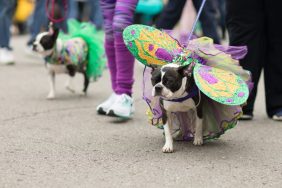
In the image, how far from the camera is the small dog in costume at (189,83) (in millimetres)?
3848

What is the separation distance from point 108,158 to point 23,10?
1222 centimetres

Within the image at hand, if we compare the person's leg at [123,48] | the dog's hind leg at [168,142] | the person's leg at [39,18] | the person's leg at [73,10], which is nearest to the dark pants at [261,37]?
the person's leg at [123,48]

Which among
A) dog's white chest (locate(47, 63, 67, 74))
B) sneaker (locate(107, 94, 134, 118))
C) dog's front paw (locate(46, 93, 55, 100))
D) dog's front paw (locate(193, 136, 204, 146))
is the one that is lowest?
dog's front paw (locate(46, 93, 55, 100))

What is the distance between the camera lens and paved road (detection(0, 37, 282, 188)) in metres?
3.49

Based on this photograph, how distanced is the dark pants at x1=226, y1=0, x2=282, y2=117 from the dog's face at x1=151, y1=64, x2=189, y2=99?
144 centimetres

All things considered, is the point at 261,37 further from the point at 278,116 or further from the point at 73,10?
the point at 73,10

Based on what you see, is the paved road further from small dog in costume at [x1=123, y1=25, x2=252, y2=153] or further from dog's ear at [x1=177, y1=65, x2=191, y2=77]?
dog's ear at [x1=177, y1=65, x2=191, y2=77]

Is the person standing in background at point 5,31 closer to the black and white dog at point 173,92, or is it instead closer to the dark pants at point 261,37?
the dark pants at point 261,37

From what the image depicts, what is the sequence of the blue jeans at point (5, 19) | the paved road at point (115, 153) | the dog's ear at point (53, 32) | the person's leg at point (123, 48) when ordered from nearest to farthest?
the paved road at point (115, 153)
the person's leg at point (123, 48)
the dog's ear at point (53, 32)
the blue jeans at point (5, 19)

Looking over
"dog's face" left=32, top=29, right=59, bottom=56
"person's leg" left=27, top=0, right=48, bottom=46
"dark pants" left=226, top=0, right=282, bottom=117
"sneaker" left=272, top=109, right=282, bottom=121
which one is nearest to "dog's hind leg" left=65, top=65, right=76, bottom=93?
"dog's face" left=32, top=29, right=59, bottom=56

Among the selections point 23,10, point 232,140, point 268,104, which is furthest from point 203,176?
point 23,10

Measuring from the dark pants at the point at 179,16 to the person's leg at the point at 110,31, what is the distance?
1806 millimetres

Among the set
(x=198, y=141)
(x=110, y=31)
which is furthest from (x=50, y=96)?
(x=198, y=141)

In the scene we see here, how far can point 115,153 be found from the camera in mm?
4090
